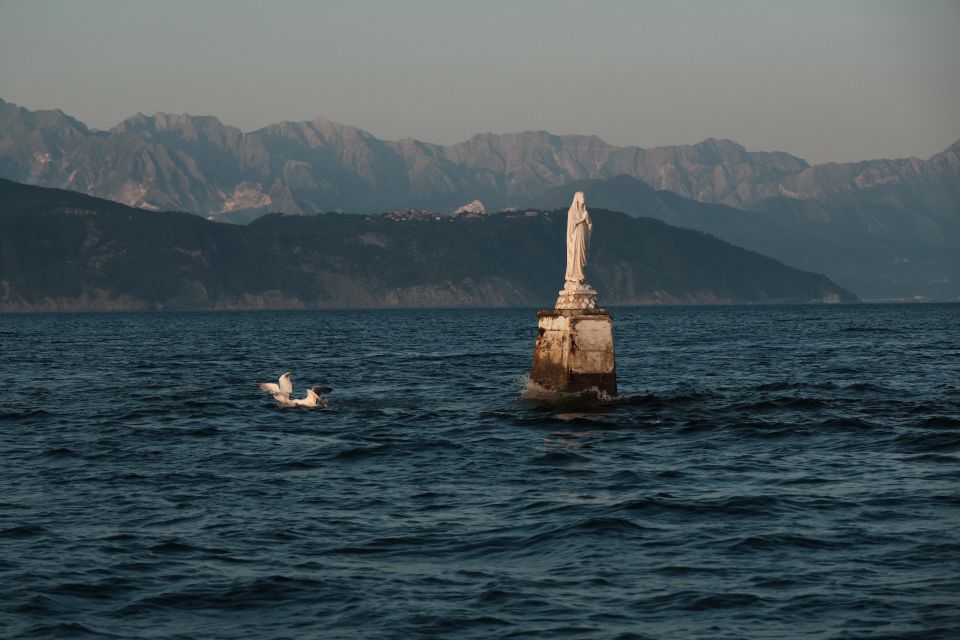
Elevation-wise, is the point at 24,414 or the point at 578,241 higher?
the point at 578,241

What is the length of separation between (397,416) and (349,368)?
2769 centimetres

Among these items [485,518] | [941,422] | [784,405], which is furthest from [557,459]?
[784,405]

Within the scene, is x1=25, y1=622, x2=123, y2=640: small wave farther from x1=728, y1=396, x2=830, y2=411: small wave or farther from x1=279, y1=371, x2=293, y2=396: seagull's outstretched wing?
x1=728, y1=396, x2=830, y2=411: small wave

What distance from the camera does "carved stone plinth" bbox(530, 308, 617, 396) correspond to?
38875 mm

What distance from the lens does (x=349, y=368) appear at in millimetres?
68312

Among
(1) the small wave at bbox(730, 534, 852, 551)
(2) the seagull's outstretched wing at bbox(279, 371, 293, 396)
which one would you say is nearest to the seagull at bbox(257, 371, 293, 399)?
(2) the seagull's outstretched wing at bbox(279, 371, 293, 396)

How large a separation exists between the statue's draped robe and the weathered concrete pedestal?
3.27ft

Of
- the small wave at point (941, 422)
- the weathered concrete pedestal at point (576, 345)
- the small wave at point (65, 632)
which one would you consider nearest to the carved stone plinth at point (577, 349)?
the weathered concrete pedestal at point (576, 345)

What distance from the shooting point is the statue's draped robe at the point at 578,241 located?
40.7m

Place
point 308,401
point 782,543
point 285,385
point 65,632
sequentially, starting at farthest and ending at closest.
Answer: point 308,401 → point 285,385 → point 782,543 → point 65,632

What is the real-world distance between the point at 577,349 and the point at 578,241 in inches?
163

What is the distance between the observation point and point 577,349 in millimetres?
38906

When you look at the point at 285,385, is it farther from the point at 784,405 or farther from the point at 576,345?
the point at 784,405

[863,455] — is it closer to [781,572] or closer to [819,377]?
[781,572]
